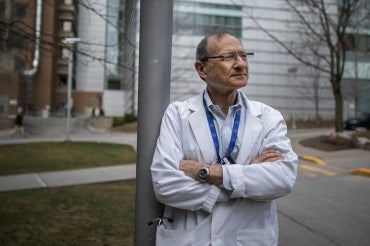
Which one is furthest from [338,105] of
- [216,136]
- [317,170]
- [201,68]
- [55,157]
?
[216,136]

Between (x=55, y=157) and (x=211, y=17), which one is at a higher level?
(x=211, y=17)

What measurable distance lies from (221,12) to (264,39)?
646cm

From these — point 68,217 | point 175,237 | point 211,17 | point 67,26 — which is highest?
point 211,17

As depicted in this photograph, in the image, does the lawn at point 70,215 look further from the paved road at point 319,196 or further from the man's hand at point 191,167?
the man's hand at point 191,167

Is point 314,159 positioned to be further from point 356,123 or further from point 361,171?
point 356,123

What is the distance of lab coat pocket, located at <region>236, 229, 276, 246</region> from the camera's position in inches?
80.0

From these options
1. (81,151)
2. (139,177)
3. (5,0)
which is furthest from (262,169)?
(81,151)

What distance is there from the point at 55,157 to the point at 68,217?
30.0ft

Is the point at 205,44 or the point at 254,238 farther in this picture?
the point at 205,44

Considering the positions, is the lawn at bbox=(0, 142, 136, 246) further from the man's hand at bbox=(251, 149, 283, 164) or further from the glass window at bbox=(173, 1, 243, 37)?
the glass window at bbox=(173, 1, 243, 37)

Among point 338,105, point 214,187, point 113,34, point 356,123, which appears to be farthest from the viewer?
point 356,123

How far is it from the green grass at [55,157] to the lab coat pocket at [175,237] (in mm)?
10646

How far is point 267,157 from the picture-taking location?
6.89ft

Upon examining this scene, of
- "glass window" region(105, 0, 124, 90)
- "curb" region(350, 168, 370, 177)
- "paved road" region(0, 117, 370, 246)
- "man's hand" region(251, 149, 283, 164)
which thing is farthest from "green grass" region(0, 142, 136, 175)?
"man's hand" region(251, 149, 283, 164)
